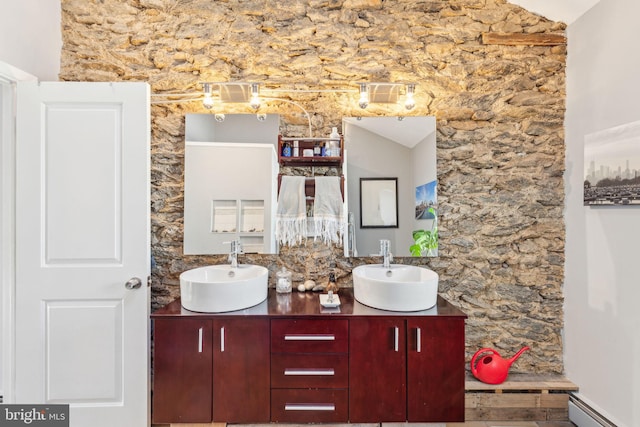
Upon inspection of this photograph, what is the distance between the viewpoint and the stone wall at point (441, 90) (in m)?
2.06

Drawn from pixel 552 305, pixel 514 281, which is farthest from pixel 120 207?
pixel 552 305

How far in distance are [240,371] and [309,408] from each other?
1.34 ft

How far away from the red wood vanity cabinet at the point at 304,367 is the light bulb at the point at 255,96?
1314 millimetres

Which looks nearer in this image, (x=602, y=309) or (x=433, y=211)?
(x=602, y=309)

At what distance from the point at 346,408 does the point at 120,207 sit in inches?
66.2

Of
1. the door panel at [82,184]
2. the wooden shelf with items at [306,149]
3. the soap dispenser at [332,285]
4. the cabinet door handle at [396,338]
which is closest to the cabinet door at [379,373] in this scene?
the cabinet door handle at [396,338]

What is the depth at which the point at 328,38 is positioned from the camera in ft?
6.82

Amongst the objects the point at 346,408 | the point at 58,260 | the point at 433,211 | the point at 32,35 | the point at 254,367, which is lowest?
the point at 346,408

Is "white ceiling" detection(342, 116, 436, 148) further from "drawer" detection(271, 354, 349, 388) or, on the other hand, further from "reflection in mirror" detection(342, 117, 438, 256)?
"drawer" detection(271, 354, 349, 388)

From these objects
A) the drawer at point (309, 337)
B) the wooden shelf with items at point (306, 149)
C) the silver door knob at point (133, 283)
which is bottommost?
the drawer at point (309, 337)

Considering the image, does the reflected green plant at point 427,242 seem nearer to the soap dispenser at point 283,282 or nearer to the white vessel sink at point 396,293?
the white vessel sink at point 396,293

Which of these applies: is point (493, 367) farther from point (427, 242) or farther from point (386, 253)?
point (386, 253)

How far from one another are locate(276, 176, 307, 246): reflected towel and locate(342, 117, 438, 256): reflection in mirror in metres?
0.32

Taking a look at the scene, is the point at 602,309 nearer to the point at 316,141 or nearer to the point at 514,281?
the point at 514,281
